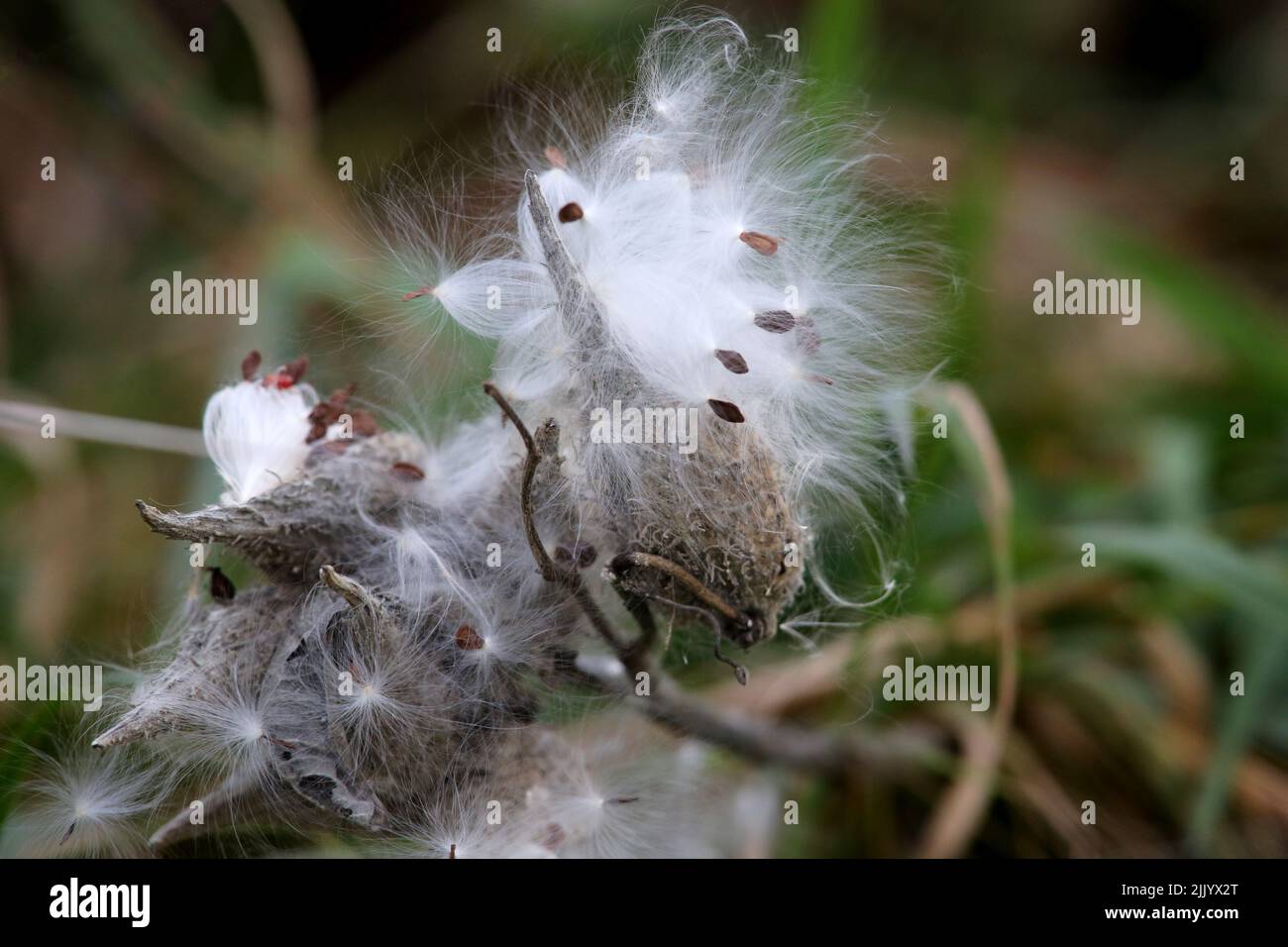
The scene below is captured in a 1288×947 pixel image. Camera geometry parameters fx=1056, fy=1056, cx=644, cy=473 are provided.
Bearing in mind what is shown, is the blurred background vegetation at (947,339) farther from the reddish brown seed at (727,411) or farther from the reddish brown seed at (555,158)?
the reddish brown seed at (727,411)

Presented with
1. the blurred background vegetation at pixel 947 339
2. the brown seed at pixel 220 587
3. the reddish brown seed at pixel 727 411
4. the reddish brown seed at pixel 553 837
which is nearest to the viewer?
the reddish brown seed at pixel 727 411

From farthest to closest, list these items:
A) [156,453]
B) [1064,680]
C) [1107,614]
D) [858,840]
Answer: [156,453], [1107,614], [1064,680], [858,840]

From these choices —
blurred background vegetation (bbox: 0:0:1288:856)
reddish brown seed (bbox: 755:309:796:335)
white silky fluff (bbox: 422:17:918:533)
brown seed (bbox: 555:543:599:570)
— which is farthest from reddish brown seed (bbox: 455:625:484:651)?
reddish brown seed (bbox: 755:309:796:335)

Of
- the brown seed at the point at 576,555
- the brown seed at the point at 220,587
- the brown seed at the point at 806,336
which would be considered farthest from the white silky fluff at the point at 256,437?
the brown seed at the point at 806,336

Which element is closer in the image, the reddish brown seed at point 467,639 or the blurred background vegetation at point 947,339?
the reddish brown seed at point 467,639
